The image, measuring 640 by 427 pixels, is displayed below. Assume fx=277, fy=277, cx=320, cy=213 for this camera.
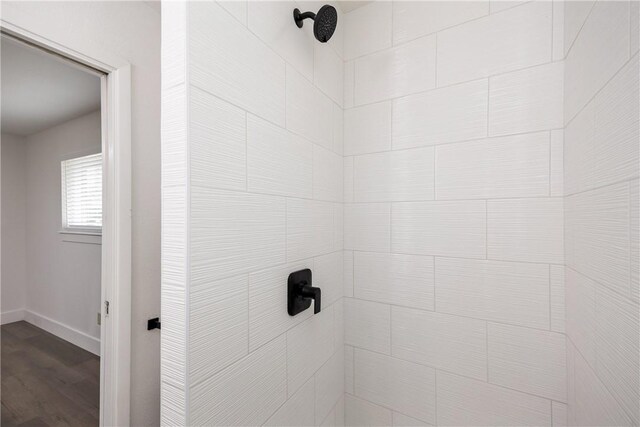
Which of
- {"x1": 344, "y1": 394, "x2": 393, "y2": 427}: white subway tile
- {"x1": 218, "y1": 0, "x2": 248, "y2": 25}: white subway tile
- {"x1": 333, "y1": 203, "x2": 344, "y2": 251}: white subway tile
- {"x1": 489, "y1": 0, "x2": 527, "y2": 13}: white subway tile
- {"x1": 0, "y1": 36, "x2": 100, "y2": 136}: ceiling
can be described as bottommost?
{"x1": 344, "y1": 394, "x2": 393, "y2": 427}: white subway tile

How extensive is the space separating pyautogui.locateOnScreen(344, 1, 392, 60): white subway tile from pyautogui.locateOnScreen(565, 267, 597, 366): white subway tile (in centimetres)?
103

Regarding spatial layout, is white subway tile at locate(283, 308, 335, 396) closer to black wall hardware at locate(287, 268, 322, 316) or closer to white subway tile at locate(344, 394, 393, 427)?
black wall hardware at locate(287, 268, 322, 316)

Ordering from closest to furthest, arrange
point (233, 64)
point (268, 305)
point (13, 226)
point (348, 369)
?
point (233, 64) → point (268, 305) → point (348, 369) → point (13, 226)

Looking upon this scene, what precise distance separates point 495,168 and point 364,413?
109 cm

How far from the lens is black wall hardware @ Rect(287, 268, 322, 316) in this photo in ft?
2.77

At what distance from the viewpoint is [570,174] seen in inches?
30.6

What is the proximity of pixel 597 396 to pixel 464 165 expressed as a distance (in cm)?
68

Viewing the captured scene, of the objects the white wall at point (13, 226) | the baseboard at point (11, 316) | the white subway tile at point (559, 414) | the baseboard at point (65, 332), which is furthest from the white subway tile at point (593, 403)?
the baseboard at point (11, 316)

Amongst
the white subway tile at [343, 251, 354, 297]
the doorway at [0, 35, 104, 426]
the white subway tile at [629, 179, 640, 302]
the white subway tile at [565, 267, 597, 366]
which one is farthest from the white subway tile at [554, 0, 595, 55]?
the doorway at [0, 35, 104, 426]

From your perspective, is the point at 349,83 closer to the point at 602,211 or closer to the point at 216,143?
the point at 216,143

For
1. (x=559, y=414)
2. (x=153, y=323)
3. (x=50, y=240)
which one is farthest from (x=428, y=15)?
(x=50, y=240)

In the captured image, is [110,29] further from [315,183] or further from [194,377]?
[194,377]

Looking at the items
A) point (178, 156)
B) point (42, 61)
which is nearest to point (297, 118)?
point (178, 156)

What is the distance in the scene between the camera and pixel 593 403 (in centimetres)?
62
